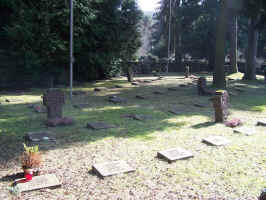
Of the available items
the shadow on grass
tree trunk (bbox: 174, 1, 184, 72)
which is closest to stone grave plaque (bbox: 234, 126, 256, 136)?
the shadow on grass

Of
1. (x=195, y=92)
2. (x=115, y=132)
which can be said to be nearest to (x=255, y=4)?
(x=195, y=92)

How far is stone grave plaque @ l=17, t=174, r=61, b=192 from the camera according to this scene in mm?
4375

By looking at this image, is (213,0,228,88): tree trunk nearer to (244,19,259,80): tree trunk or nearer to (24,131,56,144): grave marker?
(244,19,259,80): tree trunk

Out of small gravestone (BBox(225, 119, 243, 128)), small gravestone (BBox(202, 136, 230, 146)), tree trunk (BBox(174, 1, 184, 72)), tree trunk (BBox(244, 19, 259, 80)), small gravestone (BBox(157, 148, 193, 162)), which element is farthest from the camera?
tree trunk (BBox(174, 1, 184, 72))

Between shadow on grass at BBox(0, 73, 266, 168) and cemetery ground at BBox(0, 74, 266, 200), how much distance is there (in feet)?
0.08

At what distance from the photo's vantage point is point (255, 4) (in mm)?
16484

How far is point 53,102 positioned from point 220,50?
10.3 metres

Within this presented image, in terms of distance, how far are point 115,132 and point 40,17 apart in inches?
397

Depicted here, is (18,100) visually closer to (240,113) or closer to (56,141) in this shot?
(56,141)

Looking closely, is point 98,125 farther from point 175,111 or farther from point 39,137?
point 175,111

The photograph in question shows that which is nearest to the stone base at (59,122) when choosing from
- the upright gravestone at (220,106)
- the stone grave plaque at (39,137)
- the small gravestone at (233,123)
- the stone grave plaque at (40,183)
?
the stone grave plaque at (39,137)

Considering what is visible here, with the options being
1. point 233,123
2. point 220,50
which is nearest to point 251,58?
point 220,50

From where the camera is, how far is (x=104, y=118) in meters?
9.47

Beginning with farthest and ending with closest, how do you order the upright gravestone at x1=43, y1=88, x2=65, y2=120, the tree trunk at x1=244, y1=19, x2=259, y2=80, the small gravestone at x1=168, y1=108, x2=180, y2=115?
the tree trunk at x1=244, y1=19, x2=259, y2=80 → the small gravestone at x1=168, y1=108, x2=180, y2=115 → the upright gravestone at x1=43, y1=88, x2=65, y2=120
